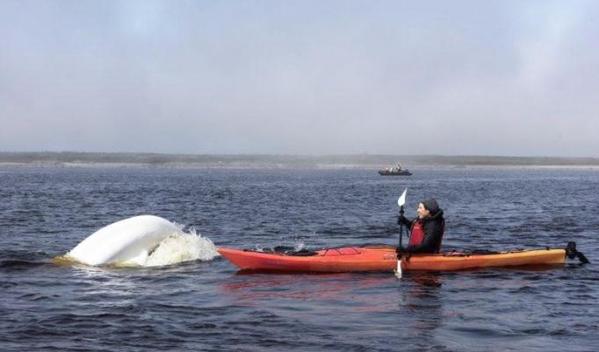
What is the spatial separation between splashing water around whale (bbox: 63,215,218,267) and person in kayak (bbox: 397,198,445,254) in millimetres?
5332

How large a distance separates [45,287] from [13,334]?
415 cm

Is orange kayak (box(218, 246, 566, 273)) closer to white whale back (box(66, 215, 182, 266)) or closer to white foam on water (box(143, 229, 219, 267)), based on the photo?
white foam on water (box(143, 229, 219, 267))

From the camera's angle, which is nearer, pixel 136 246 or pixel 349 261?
pixel 349 261

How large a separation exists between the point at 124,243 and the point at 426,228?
22.3 ft

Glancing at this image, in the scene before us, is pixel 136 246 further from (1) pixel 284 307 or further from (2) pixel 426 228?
(2) pixel 426 228

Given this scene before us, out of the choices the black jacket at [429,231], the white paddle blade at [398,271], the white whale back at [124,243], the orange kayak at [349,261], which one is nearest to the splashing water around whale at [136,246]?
the white whale back at [124,243]

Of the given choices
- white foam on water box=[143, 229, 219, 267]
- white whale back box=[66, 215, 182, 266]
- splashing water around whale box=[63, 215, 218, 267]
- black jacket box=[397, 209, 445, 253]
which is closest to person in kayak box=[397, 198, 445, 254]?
black jacket box=[397, 209, 445, 253]

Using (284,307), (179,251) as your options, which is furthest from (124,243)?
(284,307)

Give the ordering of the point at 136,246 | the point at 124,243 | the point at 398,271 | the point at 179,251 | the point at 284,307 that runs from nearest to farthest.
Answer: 1. the point at 284,307
2. the point at 398,271
3. the point at 124,243
4. the point at 136,246
5. the point at 179,251

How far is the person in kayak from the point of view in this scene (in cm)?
1734

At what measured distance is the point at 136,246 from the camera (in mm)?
18188

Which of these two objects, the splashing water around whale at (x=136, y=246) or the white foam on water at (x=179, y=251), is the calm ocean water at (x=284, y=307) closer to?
the white foam on water at (x=179, y=251)

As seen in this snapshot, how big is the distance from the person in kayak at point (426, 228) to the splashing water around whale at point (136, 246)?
533 cm

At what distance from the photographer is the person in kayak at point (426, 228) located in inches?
683
